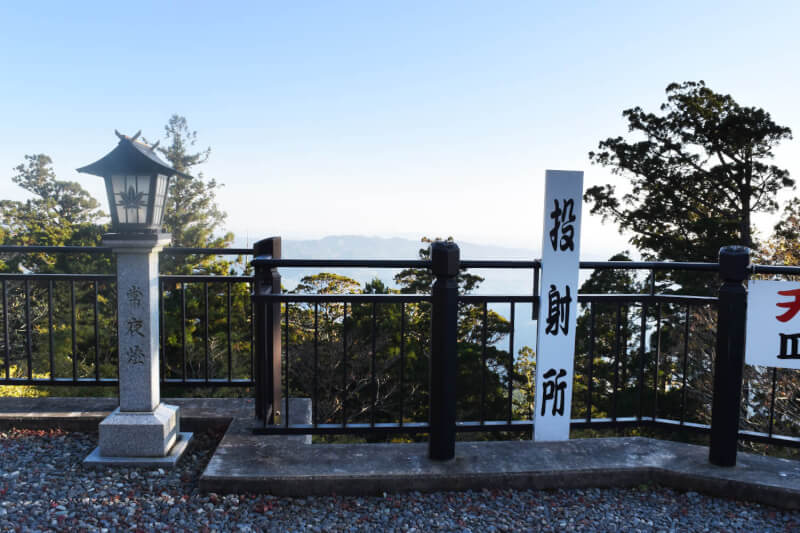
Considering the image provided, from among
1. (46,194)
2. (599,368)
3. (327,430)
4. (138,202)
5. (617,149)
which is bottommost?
(599,368)

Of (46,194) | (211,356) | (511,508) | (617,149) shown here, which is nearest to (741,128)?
(617,149)

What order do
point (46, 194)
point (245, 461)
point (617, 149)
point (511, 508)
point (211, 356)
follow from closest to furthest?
point (511, 508) → point (245, 461) → point (211, 356) → point (617, 149) → point (46, 194)

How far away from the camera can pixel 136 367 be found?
308 cm

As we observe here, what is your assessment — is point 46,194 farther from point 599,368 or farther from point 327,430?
point 327,430

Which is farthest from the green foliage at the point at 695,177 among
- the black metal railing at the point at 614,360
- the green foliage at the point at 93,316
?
the green foliage at the point at 93,316

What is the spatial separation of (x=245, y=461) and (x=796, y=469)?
308 cm

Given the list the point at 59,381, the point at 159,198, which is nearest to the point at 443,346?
the point at 159,198

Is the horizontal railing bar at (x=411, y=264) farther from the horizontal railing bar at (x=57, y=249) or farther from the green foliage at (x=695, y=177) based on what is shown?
the green foliage at (x=695, y=177)

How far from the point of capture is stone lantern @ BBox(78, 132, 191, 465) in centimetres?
302

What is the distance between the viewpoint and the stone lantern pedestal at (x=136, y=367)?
3.03m

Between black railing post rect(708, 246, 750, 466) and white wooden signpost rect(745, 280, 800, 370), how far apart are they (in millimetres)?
178

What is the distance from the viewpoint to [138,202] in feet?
10.00

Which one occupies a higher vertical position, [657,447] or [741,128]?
[741,128]

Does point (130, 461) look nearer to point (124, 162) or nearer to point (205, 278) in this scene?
point (205, 278)
